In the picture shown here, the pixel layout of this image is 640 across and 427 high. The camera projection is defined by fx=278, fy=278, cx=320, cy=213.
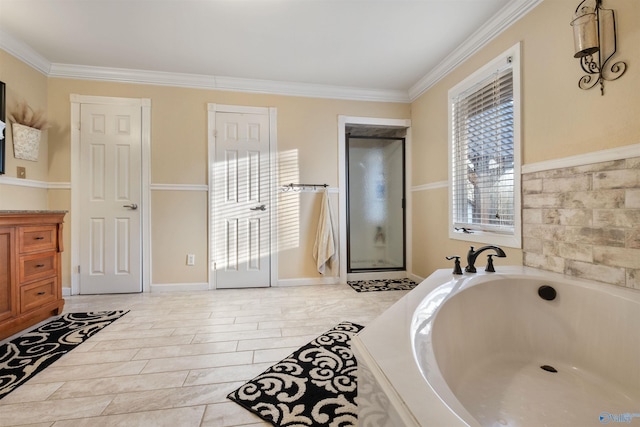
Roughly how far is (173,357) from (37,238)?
1382 mm

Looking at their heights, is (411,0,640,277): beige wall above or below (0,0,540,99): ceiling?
below

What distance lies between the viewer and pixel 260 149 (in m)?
3.12

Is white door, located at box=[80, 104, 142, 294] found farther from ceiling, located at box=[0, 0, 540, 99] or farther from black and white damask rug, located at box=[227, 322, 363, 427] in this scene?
black and white damask rug, located at box=[227, 322, 363, 427]

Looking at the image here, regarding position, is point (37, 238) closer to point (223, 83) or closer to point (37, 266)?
point (37, 266)

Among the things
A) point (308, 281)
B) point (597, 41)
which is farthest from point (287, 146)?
point (597, 41)

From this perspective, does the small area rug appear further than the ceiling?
Yes

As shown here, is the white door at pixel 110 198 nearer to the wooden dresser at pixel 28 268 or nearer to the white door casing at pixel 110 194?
the white door casing at pixel 110 194

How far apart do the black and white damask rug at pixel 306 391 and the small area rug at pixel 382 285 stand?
56.5 inches

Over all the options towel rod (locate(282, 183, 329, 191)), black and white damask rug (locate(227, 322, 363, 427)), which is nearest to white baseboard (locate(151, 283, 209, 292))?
towel rod (locate(282, 183, 329, 191))

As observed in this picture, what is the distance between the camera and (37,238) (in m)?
1.97

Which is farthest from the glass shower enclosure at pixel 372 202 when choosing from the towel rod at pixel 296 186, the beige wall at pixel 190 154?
the towel rod at pixel 296 186

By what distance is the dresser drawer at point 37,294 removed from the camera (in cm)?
185

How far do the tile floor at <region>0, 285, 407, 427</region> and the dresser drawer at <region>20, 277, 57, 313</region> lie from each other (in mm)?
371

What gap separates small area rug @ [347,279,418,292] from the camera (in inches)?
118
